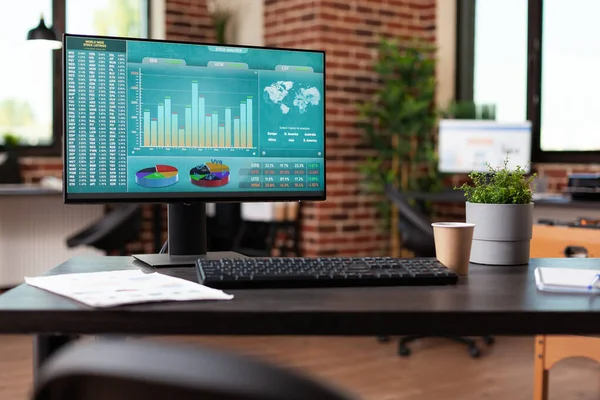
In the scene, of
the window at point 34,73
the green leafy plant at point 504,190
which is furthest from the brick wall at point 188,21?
the green leafy plant at point 504,190

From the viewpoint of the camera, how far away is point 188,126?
160cm

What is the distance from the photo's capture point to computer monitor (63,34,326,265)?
1.53 m

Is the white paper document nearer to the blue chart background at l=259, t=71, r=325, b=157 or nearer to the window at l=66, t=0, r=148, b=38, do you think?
the blue chart background at l=259, t=71, r=325, b=157

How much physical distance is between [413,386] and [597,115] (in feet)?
7.71

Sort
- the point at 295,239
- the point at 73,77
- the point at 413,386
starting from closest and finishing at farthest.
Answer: the point at 73,77
the point at 413,386
the point at 295,239

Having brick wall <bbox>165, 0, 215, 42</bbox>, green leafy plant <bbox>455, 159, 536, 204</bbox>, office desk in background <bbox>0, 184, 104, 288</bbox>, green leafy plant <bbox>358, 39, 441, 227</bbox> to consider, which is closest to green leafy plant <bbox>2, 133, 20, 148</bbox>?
office desk in background <bbox>0, 184, 104, 288</bbox>

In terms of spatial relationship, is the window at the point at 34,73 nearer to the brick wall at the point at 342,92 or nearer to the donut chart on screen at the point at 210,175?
the brick wall at the point at 342,92

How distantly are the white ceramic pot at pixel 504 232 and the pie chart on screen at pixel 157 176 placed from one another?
2.16 feet

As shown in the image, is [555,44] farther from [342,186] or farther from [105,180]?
[105,180]

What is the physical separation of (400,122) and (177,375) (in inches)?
175

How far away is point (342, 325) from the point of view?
101 centimetres

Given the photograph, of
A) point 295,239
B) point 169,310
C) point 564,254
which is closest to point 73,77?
point 169,310

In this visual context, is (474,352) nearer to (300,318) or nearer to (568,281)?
(568,281)

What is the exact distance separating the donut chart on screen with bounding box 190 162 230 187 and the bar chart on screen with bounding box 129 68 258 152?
4cm
